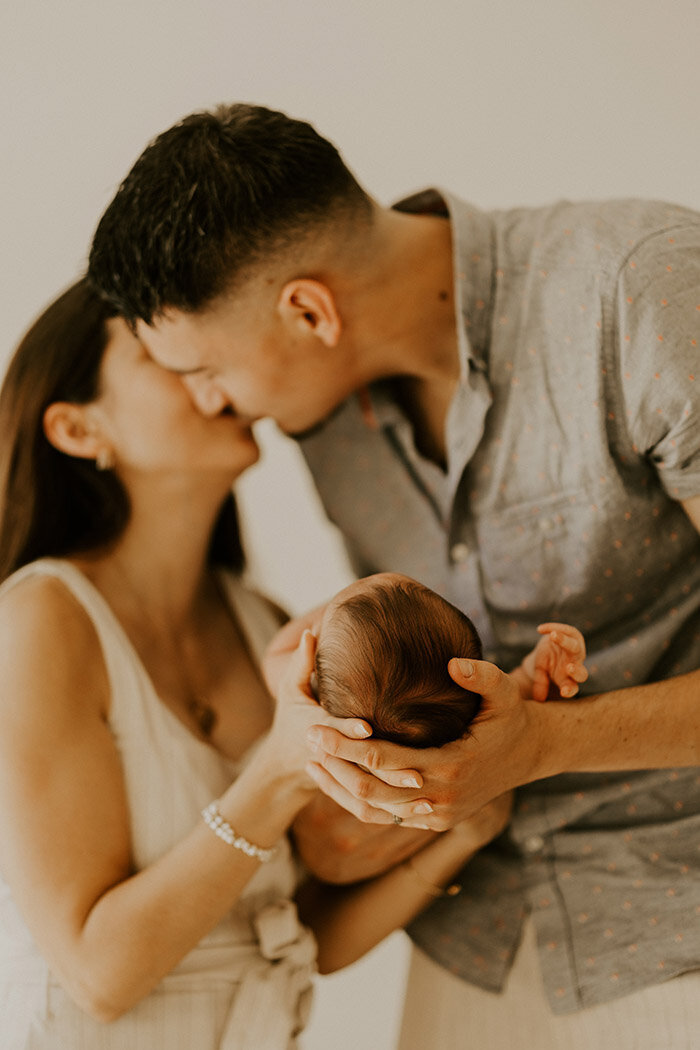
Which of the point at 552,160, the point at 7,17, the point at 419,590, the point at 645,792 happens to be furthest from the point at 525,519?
the point at 7,17

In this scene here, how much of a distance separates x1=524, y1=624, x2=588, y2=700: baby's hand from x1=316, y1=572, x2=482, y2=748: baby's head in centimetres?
14

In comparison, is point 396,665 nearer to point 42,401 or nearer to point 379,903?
point 379,903

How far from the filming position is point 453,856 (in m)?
1.54

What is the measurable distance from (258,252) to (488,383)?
1.29ft

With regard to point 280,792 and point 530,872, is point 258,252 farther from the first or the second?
point 530,872

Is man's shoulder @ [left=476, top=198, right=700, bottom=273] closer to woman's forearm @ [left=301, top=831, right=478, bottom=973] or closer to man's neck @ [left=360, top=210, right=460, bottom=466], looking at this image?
man's neck @ [left=360, top=210, right=460, bottom=466]

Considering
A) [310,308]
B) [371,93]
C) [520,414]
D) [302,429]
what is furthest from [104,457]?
[371,93]

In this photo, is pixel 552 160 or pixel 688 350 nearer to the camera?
pixel 688 350

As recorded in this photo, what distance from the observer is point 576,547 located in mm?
1470

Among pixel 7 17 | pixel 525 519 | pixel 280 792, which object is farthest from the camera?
pixel 7 17

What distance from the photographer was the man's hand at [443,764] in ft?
3.68

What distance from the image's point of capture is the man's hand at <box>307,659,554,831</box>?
1.12 meters

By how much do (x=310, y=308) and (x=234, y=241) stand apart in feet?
0.48

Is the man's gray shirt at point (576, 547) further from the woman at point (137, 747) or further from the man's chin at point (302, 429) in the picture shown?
the man's chin at point (302, 429)
